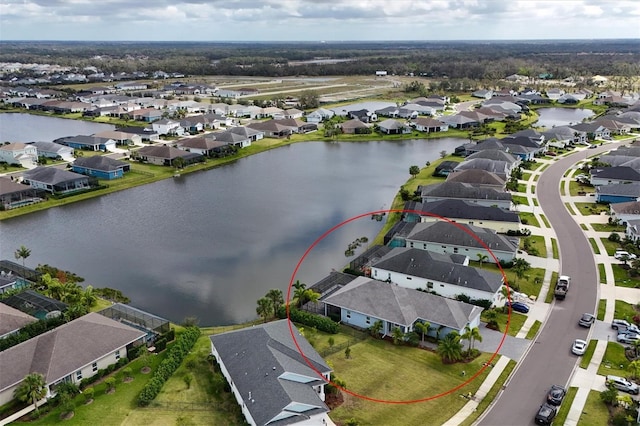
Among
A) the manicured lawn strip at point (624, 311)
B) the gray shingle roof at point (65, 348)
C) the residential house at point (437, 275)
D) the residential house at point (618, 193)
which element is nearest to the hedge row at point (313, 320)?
the residential house at point (437, 275)

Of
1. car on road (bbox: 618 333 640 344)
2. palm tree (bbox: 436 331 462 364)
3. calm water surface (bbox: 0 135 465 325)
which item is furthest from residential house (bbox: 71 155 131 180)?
car on road (bbox: 618 333 640 344)

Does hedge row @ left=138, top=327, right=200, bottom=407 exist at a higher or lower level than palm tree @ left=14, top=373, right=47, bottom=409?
lower

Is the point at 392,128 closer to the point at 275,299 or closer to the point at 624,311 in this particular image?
the point at 624,311

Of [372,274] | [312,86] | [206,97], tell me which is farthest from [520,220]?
[312,86]

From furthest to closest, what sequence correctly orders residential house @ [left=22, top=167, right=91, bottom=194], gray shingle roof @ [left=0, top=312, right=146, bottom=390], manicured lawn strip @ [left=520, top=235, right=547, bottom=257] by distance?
residential house @ [left=22, top=167, right=91, bottom=194] < manicured lawn strip @ [left=520, top=235, right=547, bottom=257] < gray shingle roof @ [left=0, top=312, right=146, bottom=390]

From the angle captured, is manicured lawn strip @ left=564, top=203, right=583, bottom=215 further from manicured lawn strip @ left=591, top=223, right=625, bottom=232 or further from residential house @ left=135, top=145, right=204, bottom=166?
residential house @ left=135, top=145, right=204, bottom=166

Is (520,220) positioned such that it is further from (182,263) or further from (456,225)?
(182,263)

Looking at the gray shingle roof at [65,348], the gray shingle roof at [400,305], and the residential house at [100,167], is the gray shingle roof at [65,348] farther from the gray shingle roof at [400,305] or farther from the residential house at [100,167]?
the residential house at [100,167]
